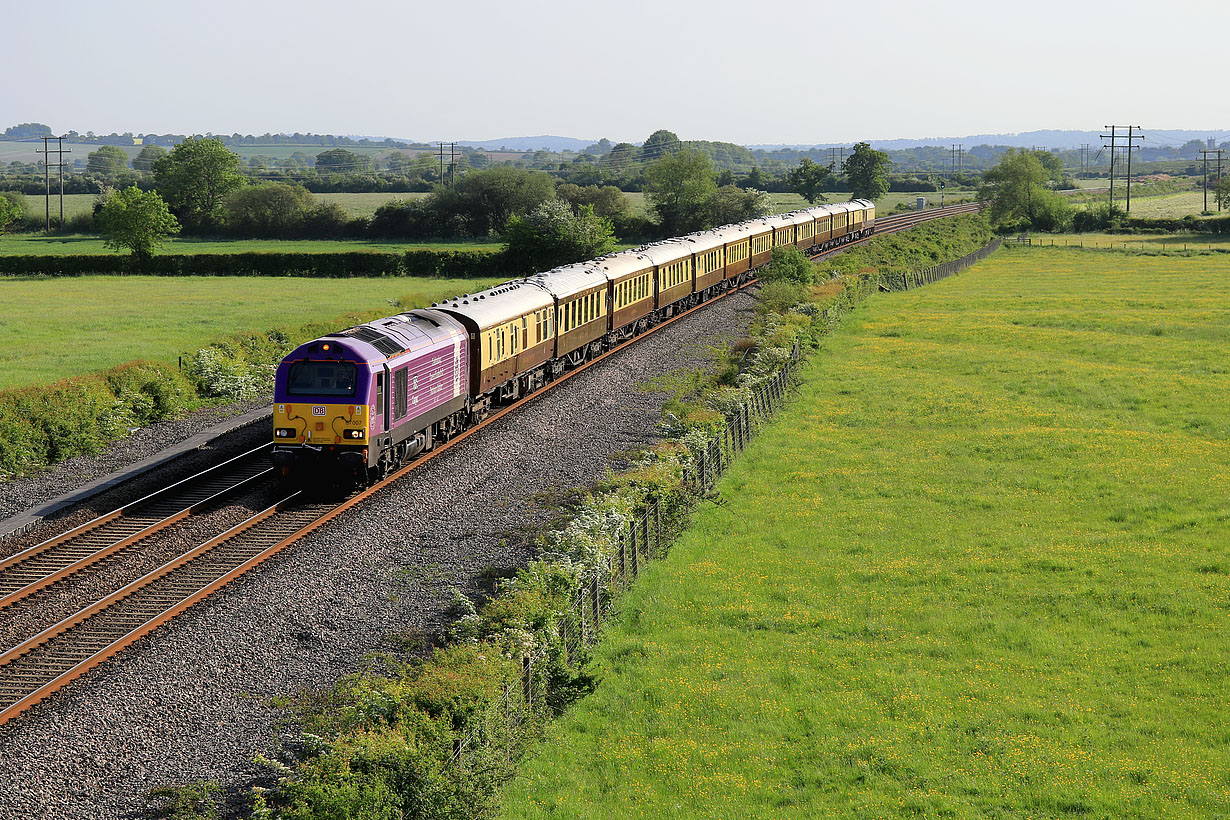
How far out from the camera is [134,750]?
48.5 feet

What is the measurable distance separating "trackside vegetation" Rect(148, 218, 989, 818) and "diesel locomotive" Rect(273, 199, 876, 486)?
512 centimetres

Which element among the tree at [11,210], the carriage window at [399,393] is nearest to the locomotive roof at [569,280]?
the carriage window at [399,393]

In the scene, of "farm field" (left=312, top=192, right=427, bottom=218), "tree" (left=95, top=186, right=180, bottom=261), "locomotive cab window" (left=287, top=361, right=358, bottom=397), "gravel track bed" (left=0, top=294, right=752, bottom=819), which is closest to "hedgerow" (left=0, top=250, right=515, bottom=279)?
"tree" (left=95, top=186, right=180, bottom=261)

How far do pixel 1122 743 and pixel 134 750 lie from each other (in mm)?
14469

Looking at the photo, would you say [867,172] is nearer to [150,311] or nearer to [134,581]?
[150,311]

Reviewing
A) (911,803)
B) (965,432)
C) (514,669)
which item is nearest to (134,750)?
(514,669)

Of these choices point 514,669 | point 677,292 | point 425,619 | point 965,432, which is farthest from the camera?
point 677,292

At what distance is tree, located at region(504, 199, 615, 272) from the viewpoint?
8169 cm

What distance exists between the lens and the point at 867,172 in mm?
168375

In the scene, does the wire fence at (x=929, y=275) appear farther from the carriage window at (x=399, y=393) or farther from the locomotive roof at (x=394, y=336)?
the carriage window at (x=399, y=393)

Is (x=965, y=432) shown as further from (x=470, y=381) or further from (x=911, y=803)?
(x=911, y=803)

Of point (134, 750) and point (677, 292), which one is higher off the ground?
point (677, 292)

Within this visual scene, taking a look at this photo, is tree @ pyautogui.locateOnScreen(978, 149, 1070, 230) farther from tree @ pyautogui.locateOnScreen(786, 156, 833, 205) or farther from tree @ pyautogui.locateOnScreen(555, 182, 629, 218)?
tree @ pyautogui.locateOnScreen(555, 182, 629, 218)

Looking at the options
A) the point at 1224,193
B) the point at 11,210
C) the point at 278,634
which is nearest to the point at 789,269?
the point at 278,634
